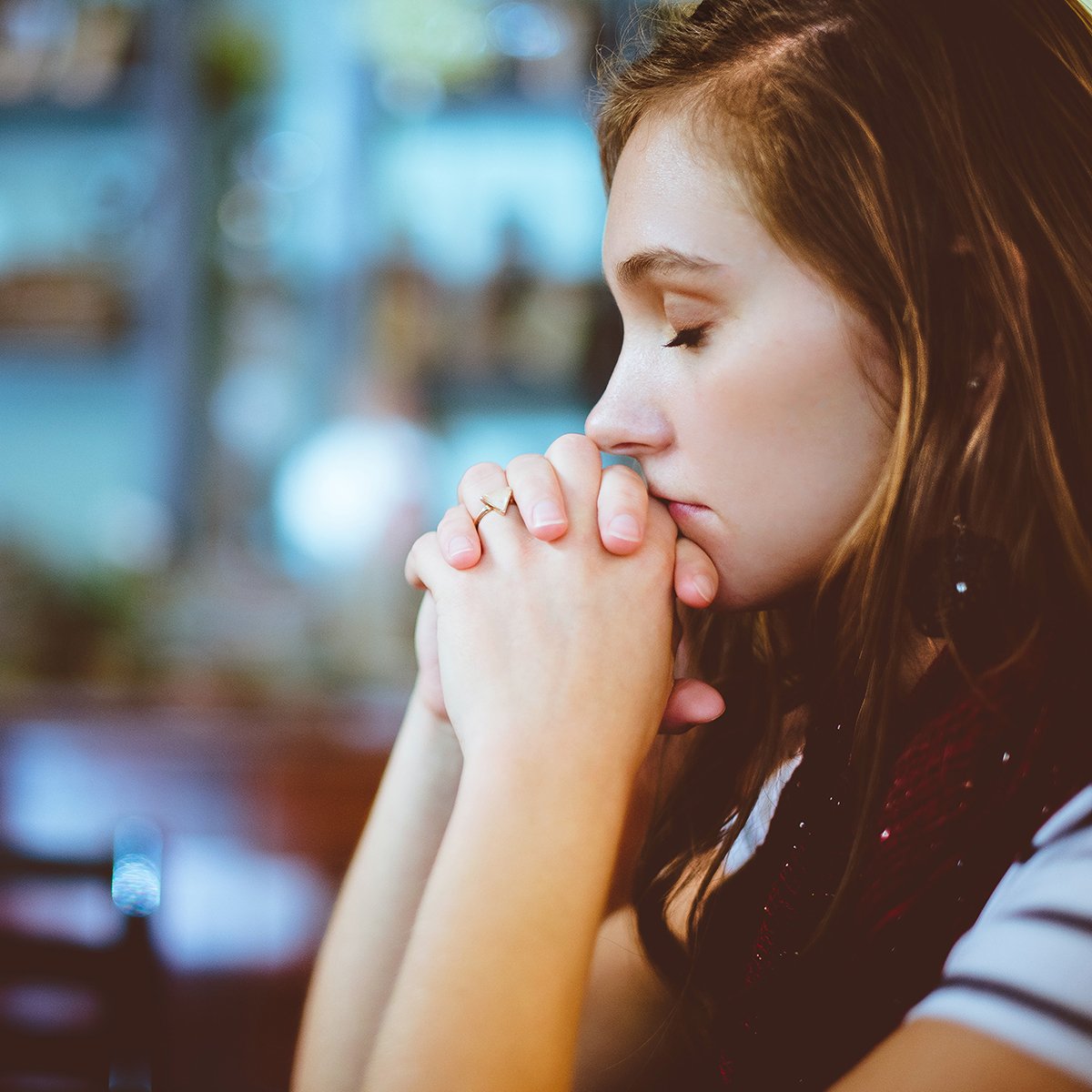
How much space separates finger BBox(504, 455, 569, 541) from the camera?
0.75m

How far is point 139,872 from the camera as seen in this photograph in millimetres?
1000

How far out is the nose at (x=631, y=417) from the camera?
750mm

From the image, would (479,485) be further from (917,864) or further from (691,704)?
(917,864)

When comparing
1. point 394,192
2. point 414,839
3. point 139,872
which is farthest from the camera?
point 394,192

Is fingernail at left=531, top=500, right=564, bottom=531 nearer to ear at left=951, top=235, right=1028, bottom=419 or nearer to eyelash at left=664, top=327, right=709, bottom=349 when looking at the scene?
eyelash at left=664, top=327, right=709, bottom=349

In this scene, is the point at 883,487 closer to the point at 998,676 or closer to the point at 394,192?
the point at 998,676

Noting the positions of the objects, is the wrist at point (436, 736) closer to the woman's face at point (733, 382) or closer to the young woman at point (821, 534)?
the young woman at point (821, 534)

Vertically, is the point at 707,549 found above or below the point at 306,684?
above

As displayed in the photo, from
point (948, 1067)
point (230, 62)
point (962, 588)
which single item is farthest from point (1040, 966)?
point (230, 62)

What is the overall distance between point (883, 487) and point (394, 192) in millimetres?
2379

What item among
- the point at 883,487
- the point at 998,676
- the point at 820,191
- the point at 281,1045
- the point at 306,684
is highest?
the point at 820,191

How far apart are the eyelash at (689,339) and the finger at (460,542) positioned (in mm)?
197

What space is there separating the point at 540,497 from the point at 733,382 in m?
0.16

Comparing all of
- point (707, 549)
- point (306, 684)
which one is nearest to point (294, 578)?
point (306, 684)
